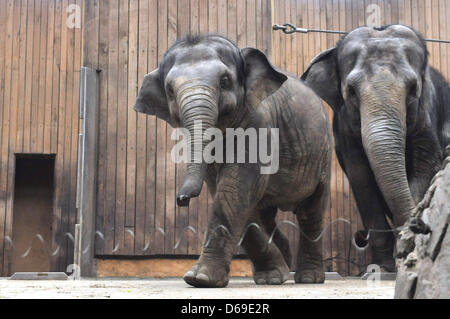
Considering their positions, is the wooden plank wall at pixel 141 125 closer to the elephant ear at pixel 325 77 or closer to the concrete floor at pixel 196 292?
Answer: the elephant ear at pixel 325 77

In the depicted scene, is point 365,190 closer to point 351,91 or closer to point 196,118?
point 351,91

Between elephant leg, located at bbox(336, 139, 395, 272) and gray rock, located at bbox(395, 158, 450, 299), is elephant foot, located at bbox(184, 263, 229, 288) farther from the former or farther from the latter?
elephant leg, located at bbox(336, 139, 395, 272)

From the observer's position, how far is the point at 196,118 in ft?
18.1

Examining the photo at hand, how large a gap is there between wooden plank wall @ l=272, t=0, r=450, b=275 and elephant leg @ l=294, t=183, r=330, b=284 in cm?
260

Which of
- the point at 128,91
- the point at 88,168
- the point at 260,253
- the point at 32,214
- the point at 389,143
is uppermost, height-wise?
the point at 128,91

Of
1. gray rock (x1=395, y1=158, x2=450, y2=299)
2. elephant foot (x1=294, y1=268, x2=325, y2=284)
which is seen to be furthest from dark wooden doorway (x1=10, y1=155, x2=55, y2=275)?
gray rock (x1=395, y1=158, x2=450, y2=299)

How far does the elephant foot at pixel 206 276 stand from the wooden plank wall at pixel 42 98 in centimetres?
486

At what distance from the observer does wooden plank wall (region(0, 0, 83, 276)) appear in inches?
403

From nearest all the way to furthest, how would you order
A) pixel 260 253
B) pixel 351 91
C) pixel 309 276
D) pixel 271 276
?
pixel 271 276
pixel 260 253
pixel 309 276
pixel 351 91

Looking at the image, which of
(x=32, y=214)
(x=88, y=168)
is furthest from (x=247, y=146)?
(x=32, y=214)

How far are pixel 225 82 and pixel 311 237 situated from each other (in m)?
1.97

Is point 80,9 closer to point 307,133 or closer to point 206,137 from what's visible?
point 307,133
